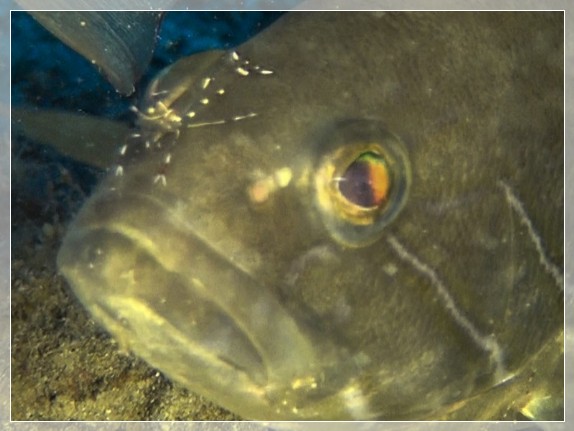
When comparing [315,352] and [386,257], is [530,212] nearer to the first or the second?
[386,257]

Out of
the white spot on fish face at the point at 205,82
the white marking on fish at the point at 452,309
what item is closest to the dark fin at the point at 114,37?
the white spot on fish face at the point at 205,82

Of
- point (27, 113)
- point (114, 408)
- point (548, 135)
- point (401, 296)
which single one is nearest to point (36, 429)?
point (114, 408)

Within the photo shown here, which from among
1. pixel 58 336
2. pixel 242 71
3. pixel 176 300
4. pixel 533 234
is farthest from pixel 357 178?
pixel 58 336

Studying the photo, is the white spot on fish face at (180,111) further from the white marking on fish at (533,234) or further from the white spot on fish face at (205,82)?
the white marking on fish at (533,234)

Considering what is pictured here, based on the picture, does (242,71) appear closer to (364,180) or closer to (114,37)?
(364,180)

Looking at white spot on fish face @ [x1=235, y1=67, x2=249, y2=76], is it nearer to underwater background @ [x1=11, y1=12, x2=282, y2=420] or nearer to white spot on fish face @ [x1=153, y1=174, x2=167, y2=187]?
white spot on fish face @ [x1=153, y1=174, x2=167, y2=187]

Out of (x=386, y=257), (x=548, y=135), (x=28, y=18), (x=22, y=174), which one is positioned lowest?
(x=22, y=174)
